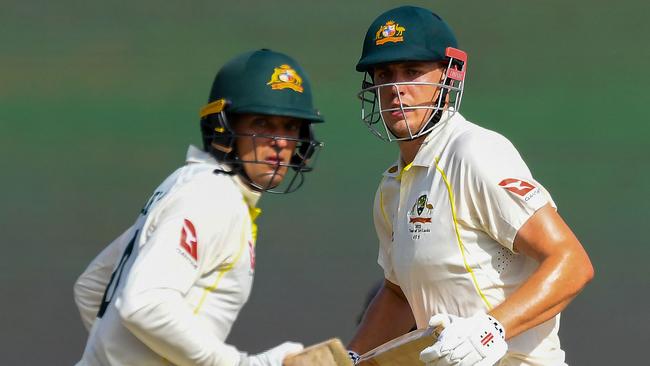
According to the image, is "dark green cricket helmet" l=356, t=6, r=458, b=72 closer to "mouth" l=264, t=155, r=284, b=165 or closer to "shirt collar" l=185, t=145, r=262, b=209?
"mouth" l=264, t=155, r=284, b=165

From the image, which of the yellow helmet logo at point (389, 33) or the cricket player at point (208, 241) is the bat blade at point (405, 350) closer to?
the cricket player at point (208, 241)

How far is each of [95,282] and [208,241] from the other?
59 cm

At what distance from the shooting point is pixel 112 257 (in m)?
3.08

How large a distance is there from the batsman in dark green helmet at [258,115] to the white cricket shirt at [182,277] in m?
0.08

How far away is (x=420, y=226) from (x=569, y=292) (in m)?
0.45

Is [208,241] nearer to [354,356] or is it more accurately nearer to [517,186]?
[517,186]

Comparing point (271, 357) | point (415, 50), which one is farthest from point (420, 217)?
point (271, 357)

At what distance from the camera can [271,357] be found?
2738mm

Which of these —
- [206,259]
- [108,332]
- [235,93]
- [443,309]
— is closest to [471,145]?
[443,309]

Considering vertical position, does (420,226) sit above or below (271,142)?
below

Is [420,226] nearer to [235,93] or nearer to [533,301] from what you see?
[533,301]

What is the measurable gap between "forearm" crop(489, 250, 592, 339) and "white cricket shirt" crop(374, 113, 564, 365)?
0.43 ft

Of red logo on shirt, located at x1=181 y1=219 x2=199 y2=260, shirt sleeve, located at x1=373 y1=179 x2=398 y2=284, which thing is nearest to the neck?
shirt sleeve, located at x1=373 y1=179 x2=398 y2=284

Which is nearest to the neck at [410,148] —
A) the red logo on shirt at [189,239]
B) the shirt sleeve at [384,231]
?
the shirt sleeve at [384,231]
